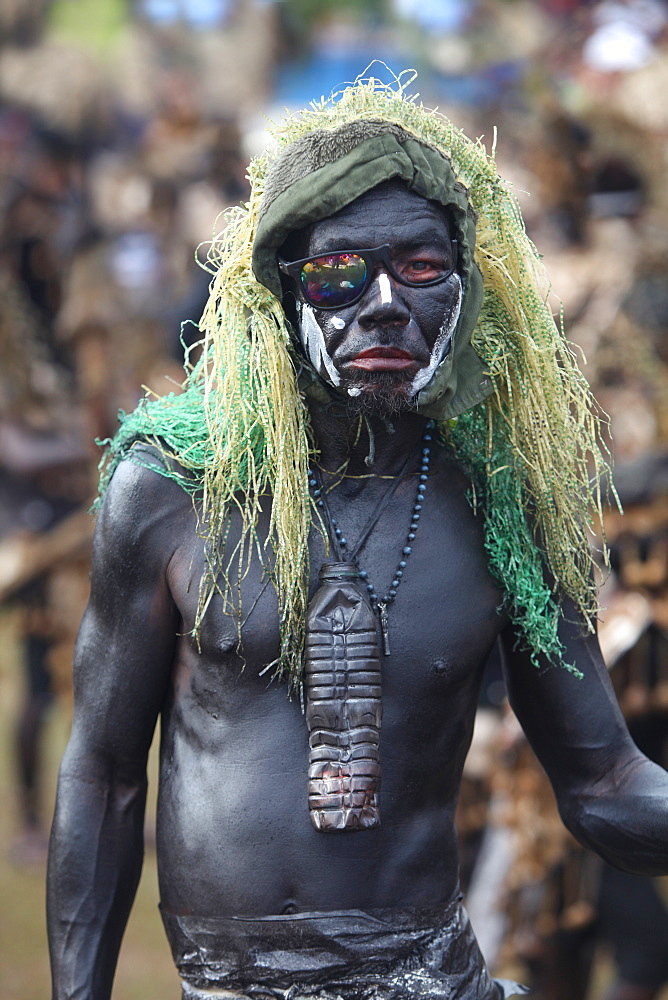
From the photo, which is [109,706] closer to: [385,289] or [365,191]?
[385,289]

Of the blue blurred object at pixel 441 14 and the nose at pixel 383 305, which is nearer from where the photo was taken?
the nose at pixel 383 305

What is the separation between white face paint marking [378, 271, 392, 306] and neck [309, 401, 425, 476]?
0.21 m

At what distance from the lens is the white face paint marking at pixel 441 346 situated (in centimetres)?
204

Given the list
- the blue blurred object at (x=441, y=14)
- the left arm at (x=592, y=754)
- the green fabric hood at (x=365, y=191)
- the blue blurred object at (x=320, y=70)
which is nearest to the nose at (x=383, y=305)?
the green fabric hood at (x=365, y=191)

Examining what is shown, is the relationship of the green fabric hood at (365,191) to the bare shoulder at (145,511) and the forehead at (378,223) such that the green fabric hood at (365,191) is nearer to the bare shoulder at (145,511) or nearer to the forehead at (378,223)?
the forehead at (378,223)

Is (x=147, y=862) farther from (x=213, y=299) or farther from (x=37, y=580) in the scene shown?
(x=213, y=299)

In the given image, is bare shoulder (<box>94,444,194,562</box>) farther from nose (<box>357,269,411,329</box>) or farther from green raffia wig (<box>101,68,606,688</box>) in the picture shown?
nose (<box>357,269,411,329</box>)

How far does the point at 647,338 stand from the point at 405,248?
13.3 ft

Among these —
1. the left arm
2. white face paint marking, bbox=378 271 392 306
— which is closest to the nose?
white face paint marking, bbox=378 271 392 306

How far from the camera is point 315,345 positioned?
6.74 ft

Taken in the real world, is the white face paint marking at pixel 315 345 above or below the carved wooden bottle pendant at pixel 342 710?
above

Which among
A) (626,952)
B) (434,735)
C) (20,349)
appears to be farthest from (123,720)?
(20,349)

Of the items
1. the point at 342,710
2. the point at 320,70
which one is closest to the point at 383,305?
the point at 342,710

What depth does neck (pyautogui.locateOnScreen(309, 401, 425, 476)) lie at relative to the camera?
7.06ft
